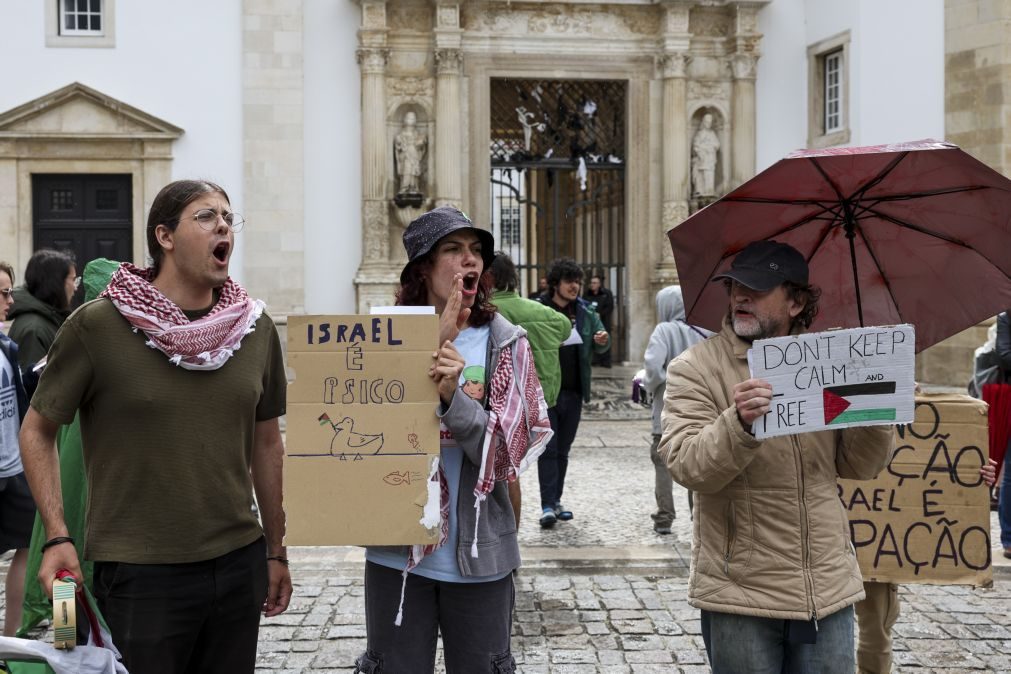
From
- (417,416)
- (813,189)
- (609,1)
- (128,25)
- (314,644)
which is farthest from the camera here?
(609,1)

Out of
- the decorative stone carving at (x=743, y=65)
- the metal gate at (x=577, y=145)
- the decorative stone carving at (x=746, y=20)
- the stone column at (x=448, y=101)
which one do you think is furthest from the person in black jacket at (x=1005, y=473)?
the decorative stone carving at (x=746, y=20)

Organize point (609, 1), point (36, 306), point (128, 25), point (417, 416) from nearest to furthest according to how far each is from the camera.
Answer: point (417, 416) → point (36, 306) → point (128, 25) → point (609, 1)

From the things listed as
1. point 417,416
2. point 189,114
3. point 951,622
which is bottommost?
point 951,622

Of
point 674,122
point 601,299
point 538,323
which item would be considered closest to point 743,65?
point 674,122

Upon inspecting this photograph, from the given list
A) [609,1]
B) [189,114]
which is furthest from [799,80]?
[189,114]

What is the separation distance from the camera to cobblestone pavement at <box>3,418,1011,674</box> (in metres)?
5.36

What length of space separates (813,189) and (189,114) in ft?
51.4

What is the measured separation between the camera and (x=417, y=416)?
3.19 metres

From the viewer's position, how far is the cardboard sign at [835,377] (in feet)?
9.65

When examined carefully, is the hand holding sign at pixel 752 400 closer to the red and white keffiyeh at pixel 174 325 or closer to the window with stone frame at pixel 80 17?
the red and white keffiyeh at pixel 174 325

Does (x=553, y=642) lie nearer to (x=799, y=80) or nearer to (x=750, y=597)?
(x=750, y=597)

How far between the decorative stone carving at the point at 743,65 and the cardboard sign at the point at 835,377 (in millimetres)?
16832

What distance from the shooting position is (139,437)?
304 cm

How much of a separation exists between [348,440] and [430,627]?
2.06ft
